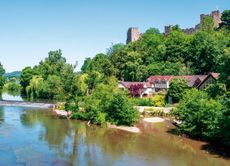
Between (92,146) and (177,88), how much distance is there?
28.4 meters

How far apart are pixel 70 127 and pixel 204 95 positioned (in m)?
16.4

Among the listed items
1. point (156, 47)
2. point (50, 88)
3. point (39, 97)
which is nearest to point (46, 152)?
point (50, 88)

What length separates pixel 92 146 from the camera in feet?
116

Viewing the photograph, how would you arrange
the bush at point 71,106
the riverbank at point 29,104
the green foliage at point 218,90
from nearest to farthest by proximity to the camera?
the green foliage at point 218,90 < the bush at point 71,106 < the riverbank at point 29,104

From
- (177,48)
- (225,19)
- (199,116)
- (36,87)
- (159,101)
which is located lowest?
(199,116)

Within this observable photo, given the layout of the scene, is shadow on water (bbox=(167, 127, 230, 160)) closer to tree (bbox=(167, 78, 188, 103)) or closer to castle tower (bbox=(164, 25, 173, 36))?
tree (bbox=(167, 78, 188, 103))

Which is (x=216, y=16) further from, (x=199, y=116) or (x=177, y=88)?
(x=199, y=116)

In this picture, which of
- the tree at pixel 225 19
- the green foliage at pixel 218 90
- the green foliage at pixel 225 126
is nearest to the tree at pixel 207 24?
the tree at pixel 225 19

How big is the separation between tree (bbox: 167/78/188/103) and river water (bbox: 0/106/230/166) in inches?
540

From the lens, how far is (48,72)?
329 ft

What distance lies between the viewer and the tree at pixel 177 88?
60.1 m

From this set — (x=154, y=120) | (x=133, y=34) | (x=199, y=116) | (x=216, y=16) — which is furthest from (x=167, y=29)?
(x=199, y=116)

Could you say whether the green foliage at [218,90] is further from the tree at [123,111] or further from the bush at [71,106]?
the bush at [71,106]

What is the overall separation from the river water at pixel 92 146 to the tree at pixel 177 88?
13.7m
